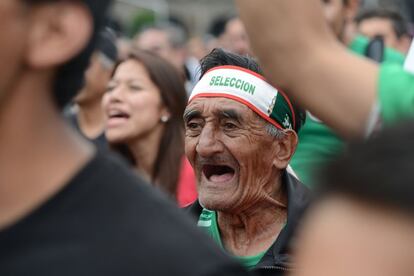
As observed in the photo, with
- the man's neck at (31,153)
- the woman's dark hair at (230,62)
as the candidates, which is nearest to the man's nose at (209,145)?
the woman's dark hair at (230,62)

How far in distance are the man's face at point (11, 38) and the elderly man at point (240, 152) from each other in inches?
84.9

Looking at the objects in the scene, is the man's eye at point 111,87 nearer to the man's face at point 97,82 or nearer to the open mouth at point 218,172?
the man's face at point 97,82

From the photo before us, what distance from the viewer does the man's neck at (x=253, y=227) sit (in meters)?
4.18

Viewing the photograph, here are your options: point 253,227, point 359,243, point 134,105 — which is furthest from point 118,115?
point 359,243

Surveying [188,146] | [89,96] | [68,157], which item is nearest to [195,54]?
[89,96]

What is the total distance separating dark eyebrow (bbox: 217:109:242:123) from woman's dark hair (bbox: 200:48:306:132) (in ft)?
0.58

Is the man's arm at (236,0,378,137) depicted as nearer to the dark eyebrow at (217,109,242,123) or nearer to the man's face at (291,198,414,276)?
the man's face at (291,198,414,276)

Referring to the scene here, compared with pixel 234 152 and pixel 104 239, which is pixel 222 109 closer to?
pixel 234 152

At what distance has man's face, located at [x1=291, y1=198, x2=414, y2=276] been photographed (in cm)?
176

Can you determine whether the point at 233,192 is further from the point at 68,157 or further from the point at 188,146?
the point at 68,157

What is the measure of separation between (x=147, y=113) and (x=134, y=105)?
0.34 feet

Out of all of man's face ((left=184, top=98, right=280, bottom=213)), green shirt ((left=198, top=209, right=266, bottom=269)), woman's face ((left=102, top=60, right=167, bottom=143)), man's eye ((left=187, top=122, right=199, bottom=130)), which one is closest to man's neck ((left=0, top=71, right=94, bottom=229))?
green shirt ((left=198, top=209, right=266, bottom=269))

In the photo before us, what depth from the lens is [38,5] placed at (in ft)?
7.00

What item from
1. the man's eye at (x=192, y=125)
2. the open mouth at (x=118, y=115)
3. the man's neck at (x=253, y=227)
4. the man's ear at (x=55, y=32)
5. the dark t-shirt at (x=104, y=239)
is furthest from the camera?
the open mouth at (x=118, y=115)
